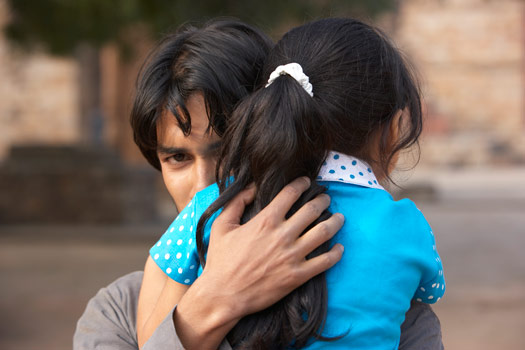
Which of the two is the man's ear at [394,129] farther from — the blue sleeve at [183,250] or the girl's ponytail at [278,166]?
the blue sleeve at [183,250]

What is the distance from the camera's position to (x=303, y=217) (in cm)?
131

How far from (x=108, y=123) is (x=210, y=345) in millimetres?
15779

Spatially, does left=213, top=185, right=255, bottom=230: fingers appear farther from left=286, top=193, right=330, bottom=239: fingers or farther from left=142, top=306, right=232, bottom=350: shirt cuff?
left=142, top=306, right=232, bottom=350: shirt cuff

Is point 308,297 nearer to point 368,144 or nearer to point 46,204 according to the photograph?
point 368,144

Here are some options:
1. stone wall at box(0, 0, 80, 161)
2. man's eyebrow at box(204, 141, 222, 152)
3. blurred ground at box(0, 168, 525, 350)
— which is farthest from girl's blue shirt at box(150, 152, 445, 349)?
stone wall at box(0, 0, 80, 161)

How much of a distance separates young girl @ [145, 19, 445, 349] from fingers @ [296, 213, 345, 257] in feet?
0.12

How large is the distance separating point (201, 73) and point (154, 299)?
53cm

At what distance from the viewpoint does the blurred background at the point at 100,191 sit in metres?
5.72

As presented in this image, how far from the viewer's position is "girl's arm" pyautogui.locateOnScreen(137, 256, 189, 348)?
1.41 m

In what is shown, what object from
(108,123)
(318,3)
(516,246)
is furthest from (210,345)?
(108,123)

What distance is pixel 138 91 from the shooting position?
1752mm

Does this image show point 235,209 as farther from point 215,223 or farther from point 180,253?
point 180,253

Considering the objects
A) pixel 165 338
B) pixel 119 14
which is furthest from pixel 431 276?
pixel 119 14

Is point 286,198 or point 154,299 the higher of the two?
point 286,198
